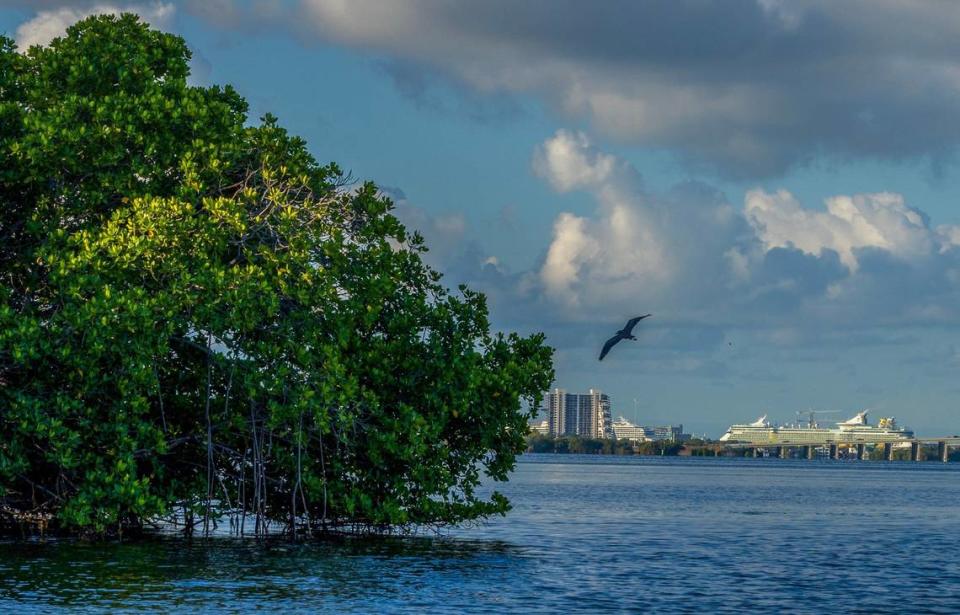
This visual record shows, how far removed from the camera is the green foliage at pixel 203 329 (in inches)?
1256

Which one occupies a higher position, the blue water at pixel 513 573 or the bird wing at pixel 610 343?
the bird wing at pixel 610 343

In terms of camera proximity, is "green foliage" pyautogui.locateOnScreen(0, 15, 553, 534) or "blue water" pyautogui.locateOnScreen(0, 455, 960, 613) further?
"green foliage" pyautogui.locateOnScreen(0, 15, 553, 534)

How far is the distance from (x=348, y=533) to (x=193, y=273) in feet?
31.7

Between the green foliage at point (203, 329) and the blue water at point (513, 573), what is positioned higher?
the green foliage at point (203, 329)

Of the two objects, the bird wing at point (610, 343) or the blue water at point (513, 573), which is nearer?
the blue water at point (513, 573)

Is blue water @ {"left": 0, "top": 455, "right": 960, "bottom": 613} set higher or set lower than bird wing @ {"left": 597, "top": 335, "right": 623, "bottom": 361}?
lower

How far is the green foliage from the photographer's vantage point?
31906 millimetres

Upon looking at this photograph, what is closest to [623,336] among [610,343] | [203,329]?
[610,343]

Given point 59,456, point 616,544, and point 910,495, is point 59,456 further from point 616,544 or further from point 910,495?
point 910,495

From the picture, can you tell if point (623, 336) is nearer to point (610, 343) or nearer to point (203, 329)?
point (610, 343)

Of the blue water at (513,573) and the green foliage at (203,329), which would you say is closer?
the blue water at (513,573)

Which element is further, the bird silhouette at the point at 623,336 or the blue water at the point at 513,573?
the bird silhouette at the point at 623,336

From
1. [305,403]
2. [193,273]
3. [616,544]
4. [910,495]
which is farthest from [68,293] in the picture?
[910,495]

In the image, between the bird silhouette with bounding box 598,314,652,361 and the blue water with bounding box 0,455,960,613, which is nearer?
the blue water with bounding box 0,455,960,613
